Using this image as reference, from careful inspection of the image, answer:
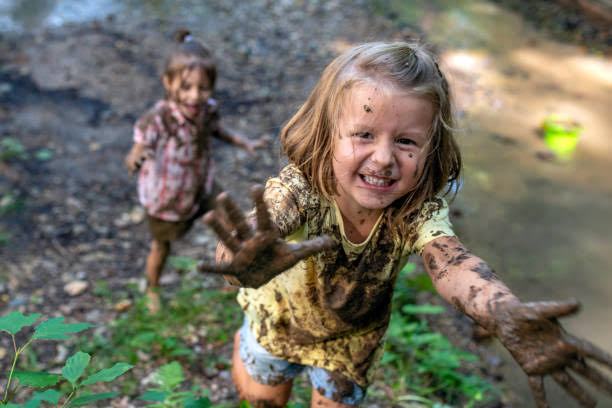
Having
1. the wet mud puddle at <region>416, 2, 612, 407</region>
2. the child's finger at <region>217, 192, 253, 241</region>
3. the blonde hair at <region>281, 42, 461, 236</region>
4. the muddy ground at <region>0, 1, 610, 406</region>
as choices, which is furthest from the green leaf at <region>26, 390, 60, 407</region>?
the wet mud puddle at <region>416, 2, 612, 407</region>

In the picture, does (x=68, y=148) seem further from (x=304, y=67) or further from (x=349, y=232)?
(x=349, y=232)

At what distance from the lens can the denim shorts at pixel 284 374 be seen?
1.81 m

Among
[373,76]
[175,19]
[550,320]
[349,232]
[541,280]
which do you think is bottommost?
[541,280]

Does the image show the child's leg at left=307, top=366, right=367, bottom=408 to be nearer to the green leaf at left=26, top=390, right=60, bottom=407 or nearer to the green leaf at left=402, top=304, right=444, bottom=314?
the green leaf at left=402, top=304, right=444, bottom=314

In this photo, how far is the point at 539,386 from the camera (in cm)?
117

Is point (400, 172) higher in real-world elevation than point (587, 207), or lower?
higher

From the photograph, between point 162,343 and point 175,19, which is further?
point 175,19

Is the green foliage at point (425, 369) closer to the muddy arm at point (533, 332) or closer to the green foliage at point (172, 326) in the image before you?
the green foliage at point (172, 326)

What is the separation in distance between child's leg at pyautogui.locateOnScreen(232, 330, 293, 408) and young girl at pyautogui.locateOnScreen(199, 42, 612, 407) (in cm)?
14

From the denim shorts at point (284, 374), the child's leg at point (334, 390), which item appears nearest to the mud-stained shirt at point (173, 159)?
the denim shorts at point (284, 374)

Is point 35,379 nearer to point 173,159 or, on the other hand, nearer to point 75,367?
point 75,367

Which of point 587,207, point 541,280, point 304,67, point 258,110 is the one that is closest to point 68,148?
point 258,110

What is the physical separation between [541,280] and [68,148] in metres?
3.33

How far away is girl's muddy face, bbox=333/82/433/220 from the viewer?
142 centimetres
